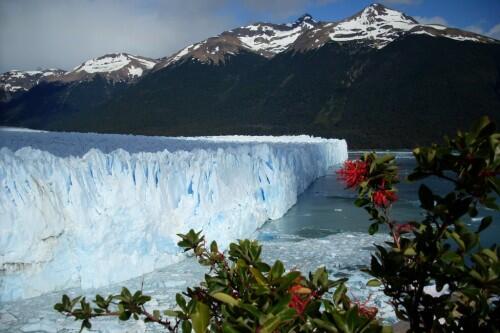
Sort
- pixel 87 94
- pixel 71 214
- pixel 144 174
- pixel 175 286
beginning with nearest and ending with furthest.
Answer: pixel 175 286
pixel 71 214
pixel 144 174
pixel 87 94

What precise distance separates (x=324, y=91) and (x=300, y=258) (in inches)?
3083

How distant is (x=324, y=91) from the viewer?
82.4 meters

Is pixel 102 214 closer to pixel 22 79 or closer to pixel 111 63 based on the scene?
pixel 111 63

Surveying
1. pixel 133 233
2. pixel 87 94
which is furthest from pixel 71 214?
pixel 87 94

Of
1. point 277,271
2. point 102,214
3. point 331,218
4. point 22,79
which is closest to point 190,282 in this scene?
point 102,214

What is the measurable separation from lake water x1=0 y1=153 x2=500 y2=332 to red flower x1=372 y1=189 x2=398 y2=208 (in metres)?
0.14

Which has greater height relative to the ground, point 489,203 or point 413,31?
point 413,31

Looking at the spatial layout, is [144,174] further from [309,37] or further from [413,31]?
[309,37]

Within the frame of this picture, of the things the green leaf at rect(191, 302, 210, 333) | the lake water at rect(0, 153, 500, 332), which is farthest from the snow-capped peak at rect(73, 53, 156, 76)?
the green leaf at rect(191, 302, 210, 333)

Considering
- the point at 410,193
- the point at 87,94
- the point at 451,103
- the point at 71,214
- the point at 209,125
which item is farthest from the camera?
the point at 87,94

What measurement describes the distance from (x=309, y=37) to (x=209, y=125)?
53634 millimetres

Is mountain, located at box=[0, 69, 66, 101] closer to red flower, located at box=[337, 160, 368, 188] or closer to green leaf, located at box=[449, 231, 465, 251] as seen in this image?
red flower, located at box=[337, 160, 368, 188]

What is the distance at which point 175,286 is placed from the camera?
612 cm

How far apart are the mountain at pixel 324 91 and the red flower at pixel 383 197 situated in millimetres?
52214
